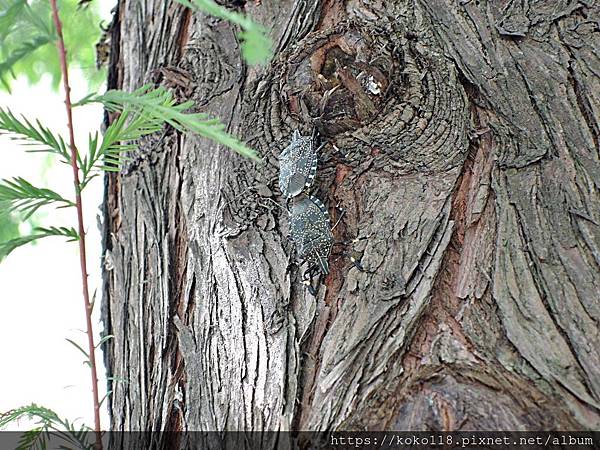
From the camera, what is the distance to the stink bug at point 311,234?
1494 millimetres

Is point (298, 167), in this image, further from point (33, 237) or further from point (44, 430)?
point (44, 430)

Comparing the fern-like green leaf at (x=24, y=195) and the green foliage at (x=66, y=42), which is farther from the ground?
the green foliage at (x=66, y=42)

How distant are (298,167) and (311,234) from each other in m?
0.18

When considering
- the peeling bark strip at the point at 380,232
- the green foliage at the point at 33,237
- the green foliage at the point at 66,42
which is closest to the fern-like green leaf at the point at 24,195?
the green foliage at the point at 33,237

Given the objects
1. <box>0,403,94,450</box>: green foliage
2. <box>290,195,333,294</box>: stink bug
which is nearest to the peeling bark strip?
<box>290,195,333,294</box>: stink bug

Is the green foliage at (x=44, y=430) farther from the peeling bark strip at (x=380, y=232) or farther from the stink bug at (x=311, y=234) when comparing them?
the stink bug at (x=311, y=234)

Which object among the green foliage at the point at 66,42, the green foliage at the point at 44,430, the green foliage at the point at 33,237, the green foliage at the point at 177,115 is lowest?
the green foliage at the point at 44,430

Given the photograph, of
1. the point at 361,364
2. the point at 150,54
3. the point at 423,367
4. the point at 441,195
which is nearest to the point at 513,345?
the point at 423,367

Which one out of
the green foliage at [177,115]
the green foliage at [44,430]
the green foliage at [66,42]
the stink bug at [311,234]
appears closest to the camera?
the green foliage at [177,115]

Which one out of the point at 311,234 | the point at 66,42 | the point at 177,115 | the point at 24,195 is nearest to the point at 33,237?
the point at 24,195

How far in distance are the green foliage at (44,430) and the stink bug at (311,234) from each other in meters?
0.56

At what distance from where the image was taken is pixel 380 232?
1.54m

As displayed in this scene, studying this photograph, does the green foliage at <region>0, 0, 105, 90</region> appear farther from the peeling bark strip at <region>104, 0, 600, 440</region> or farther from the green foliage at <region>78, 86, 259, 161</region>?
the peeling bark strip at <region>104, 0, 600, 440</region>

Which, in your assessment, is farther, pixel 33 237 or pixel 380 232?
pixel 380 232
